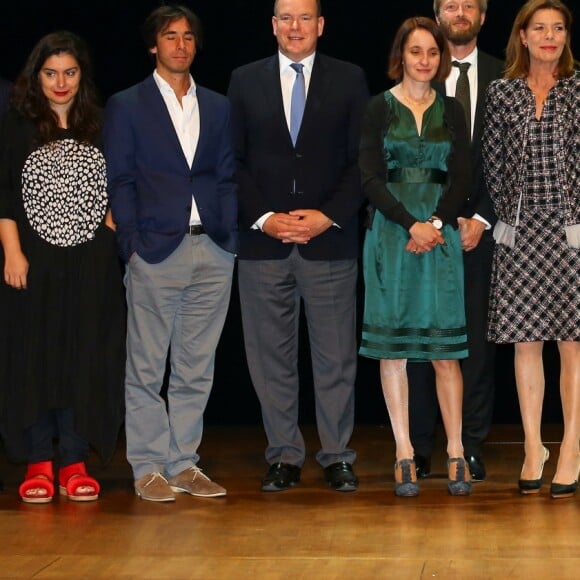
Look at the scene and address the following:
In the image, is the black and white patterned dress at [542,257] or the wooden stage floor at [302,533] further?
the black and white patterned dress at [542,257]

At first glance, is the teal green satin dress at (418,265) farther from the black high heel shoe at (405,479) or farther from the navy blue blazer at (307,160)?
the black high heel shoe at (405,479)

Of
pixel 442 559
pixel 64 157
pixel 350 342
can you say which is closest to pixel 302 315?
pixel 350 342

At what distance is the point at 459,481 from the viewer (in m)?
5.02

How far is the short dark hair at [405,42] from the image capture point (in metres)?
4.96

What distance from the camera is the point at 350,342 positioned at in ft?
17.2

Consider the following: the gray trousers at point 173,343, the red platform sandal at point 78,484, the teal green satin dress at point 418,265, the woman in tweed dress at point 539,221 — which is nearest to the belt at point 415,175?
the teal green satin dress at point 418,265

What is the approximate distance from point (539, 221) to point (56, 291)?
1684 mm

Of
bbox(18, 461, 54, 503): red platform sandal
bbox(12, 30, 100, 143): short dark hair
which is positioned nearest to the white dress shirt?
bbox(12, 30, 100, 143): short dark hair

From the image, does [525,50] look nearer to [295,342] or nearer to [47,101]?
[295,342]

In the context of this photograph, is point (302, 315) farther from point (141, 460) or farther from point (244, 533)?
point (244, 533)

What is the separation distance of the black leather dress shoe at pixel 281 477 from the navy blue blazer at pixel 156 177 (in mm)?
799

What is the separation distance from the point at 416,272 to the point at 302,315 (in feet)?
6.48

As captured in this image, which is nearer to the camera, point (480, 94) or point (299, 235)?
point (299, 235)

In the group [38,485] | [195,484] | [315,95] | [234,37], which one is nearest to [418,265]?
[315,95]
